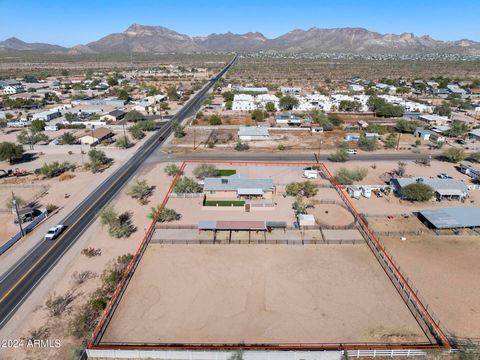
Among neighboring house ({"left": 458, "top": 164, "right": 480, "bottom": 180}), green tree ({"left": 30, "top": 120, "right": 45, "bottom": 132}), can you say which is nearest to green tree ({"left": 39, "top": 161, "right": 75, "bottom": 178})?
green tree ({"left": 30, "top": 120, "right": 45, "bottom": 132})

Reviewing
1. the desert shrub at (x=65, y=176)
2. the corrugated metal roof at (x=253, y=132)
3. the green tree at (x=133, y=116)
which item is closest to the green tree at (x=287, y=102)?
the corrugated metal roof at (x=253, y=132)

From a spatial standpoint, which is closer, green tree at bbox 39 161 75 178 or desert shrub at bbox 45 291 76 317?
desert shrub at bbox 45 291 76 317

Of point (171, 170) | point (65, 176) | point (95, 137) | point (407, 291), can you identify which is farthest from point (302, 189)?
point (95, 137)

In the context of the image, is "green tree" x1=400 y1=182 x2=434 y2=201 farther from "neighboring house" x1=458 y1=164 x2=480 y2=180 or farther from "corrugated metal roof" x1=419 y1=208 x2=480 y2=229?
"neighboring house" x1=458 y1=164 x2=480 y2=180

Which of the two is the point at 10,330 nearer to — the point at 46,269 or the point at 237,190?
the point at 46,269

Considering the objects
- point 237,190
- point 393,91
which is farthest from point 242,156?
point 393,91

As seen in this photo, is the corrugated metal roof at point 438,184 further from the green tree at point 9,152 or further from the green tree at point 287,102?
the green tree at point 9,152
